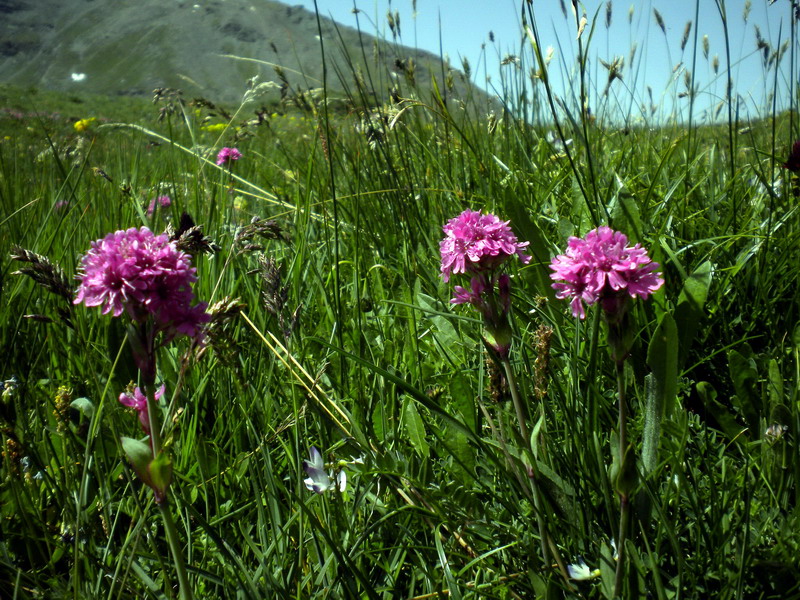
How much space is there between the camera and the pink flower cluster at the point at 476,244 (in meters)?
0.87

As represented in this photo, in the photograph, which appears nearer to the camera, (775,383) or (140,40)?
(775,383)

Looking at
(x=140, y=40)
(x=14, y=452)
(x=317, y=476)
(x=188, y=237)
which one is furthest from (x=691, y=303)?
(x=140, y=40)

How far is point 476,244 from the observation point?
0.88 meters

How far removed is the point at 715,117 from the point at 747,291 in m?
1.46

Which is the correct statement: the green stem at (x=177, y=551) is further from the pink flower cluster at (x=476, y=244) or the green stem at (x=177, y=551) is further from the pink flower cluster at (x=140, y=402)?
the pink flower cluster at (x=476, y=244)

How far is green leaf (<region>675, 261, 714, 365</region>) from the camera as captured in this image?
3.66 feet

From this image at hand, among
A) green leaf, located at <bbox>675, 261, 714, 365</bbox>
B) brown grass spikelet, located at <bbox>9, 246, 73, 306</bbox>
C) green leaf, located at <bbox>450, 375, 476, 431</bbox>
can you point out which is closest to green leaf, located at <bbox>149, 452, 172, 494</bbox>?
brown grass spikelet, located at <bbox>9, 246, 73, 306</bbox>

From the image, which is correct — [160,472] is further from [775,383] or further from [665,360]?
[775,383]

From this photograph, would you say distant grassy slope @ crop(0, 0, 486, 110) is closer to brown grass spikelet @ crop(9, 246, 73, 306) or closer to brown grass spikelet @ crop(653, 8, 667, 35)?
brown grass spikelet @ crop(653, 8, 667, 35)

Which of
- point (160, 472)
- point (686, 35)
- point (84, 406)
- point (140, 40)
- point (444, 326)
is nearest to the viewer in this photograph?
point (160, 472)

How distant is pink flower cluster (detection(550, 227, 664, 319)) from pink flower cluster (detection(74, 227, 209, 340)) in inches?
18.1

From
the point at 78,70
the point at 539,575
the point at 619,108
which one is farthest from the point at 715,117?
the point at 78,70

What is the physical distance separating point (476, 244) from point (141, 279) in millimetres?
462

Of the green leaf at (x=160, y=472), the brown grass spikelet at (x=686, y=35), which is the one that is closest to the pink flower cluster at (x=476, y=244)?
the green leaf at (x=160, y=472)
